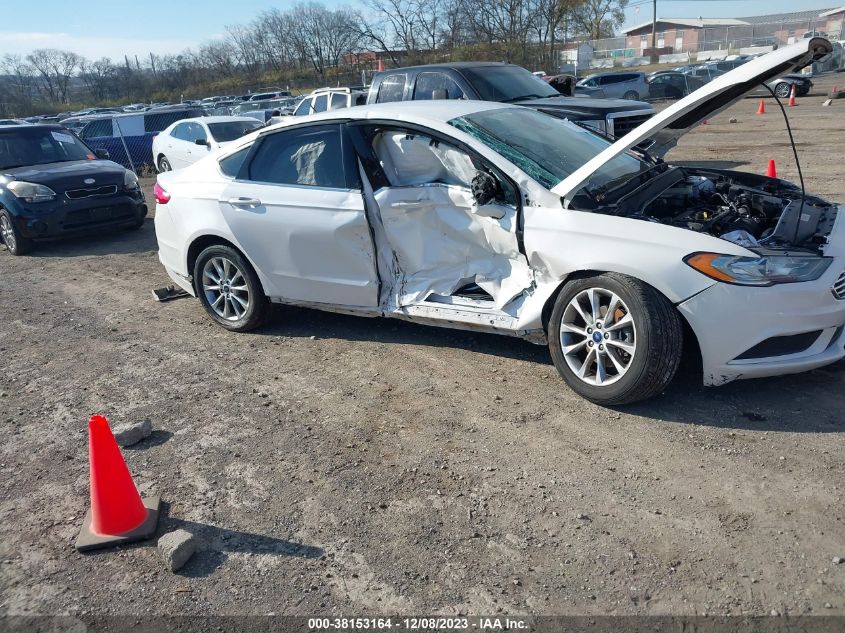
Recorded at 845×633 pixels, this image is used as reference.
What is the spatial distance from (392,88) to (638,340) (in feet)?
25.7

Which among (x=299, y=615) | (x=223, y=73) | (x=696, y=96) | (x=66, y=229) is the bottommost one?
(x=299, y=615)

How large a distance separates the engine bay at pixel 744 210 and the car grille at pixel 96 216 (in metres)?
7.76

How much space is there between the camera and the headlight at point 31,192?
30.5 ft

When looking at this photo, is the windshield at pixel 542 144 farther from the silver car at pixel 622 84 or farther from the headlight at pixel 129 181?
the silver car at pixel 622 84

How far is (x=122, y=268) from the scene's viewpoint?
849cm

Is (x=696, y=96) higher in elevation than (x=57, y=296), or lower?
higher

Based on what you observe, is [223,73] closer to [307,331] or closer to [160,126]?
[160,126]

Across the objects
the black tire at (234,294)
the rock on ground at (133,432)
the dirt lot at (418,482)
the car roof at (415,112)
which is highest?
the car roof at (415,112)

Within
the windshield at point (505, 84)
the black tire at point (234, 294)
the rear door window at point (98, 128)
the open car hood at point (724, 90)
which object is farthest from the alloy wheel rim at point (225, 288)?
the rear door window at point (98, 128)

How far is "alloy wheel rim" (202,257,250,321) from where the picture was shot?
5.67 metres

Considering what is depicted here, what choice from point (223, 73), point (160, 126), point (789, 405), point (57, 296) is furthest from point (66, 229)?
Result: point (223, 73)

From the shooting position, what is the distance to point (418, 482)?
3.54m

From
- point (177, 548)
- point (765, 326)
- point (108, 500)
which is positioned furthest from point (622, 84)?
point (177, 548)

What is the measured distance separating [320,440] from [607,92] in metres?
30.1
